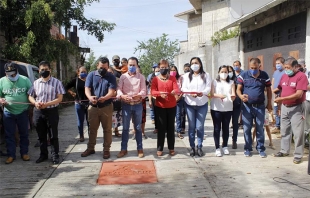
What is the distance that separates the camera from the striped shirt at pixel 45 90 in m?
5.64

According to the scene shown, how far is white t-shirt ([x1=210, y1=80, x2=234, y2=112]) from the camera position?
5.91 m

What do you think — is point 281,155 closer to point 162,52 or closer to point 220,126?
point 220,126

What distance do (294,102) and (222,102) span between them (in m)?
1.26

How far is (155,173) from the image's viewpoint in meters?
5.00

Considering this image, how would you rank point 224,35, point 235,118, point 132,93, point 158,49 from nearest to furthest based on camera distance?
point 132,93 → point 235,118 → point 224,35 → point 158,49

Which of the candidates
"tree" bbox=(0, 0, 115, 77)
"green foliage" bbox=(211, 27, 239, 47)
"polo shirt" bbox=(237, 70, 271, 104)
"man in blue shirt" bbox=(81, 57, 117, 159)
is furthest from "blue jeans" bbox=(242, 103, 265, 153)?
"green foliage" bbox=(211, 27, 239, 47)

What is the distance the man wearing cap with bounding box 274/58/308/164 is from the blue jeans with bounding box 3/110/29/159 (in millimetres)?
4743

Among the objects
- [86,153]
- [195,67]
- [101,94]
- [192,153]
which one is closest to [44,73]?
[101,94]

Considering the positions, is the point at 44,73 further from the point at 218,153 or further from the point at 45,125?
the point at 218,153

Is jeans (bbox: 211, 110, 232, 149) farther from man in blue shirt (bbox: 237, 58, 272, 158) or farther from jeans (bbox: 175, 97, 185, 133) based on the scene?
jeans (bbox: 175, 97, 185, 133)

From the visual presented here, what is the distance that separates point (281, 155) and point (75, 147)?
4305 mm

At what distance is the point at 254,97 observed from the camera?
5734 mm


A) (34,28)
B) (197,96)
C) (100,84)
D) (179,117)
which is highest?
(34,28)

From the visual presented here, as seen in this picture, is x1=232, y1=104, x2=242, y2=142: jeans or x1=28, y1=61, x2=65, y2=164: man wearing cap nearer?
x1=28, y1=61, x2=65, y2=164: man wearing cap
